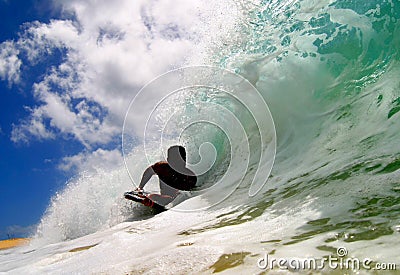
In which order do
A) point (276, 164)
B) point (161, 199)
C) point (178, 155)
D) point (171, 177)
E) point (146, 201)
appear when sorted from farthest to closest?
point (178, 155) < point (171, 177) < point (161, 199) < point (146, 201) < point (276, 164)

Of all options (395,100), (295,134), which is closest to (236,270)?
Result: (395,100)

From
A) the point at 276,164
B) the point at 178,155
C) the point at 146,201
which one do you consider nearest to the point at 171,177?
the point at 178,155

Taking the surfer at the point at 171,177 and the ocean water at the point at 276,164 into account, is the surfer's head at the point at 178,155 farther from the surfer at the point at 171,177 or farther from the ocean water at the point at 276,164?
the ocean water at the point at 276,164

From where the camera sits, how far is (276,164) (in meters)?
6.65

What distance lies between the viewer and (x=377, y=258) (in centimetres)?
249

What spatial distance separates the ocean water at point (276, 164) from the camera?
3295 mm

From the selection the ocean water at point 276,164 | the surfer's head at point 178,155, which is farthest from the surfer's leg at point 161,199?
the surfer's head at point 178,155

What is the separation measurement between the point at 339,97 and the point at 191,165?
4.63 metres

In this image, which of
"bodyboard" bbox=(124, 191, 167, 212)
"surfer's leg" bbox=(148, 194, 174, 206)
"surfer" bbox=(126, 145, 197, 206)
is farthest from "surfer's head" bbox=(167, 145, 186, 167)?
"bodyboard" bbox=(124, 191, 167, 212)

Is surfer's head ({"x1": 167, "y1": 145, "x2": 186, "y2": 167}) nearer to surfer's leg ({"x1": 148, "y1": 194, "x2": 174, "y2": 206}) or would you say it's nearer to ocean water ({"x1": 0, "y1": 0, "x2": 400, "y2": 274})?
ocean water ({"x1": 0, "y1": 0, "x2": 400, "y2": 274})

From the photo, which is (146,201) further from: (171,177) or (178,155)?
(178,155)

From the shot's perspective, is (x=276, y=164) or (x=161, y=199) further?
(x=161, y=199)

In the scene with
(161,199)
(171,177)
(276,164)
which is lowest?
(276,164)

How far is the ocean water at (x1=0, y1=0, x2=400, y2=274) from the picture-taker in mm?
3295
